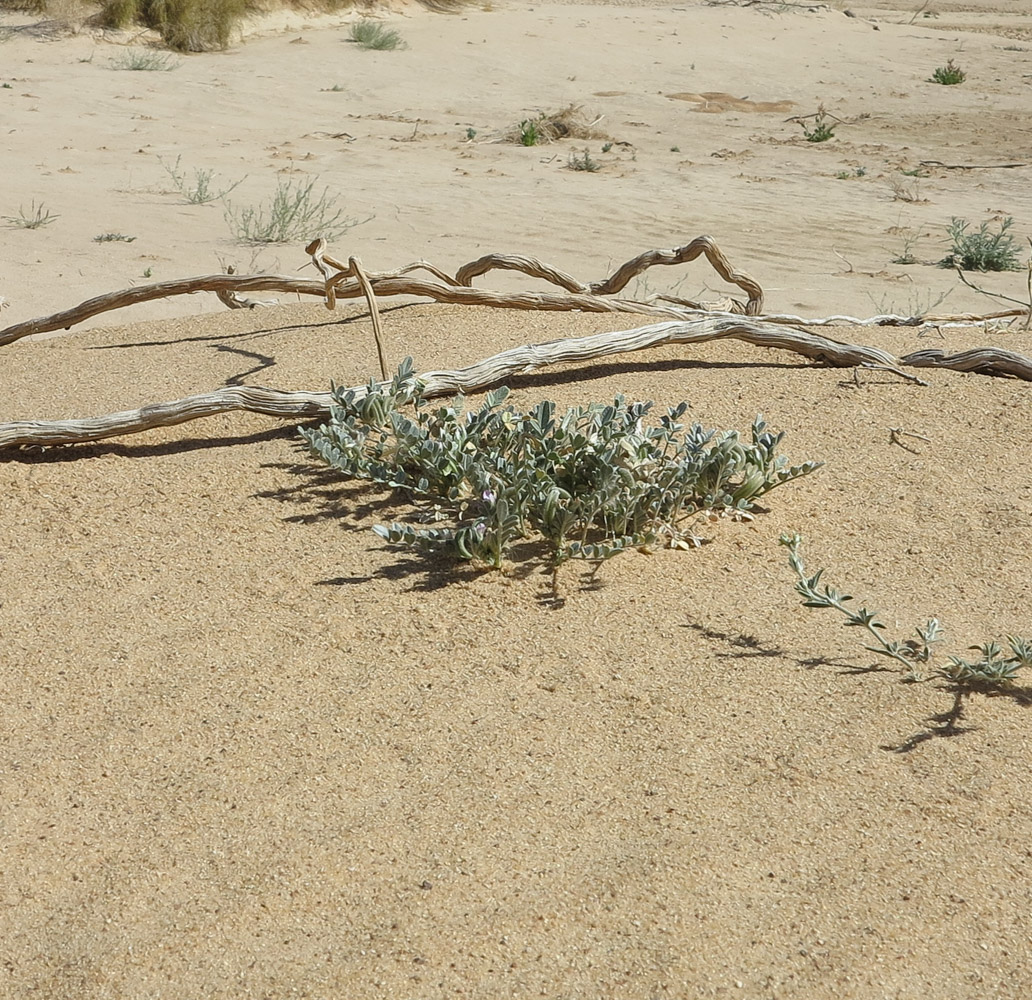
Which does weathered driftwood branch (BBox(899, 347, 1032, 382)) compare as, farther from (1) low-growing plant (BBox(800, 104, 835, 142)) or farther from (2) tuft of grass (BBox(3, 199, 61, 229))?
(1) low-growing plant (BBox(800, 104, 835, 142))

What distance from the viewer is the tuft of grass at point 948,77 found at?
13.4 m

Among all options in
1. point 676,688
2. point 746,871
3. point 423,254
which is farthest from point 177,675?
point 423,254

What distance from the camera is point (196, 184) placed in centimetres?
858

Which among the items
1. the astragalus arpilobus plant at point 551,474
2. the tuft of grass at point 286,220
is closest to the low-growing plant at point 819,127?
the tuft of grass at point 286,220

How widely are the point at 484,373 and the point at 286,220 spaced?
446 cm

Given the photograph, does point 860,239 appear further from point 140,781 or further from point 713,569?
point 140,781

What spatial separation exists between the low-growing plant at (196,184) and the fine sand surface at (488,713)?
3944 mm

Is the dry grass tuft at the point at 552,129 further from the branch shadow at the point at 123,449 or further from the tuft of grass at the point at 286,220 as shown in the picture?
the branch shadow at the point at 123,449

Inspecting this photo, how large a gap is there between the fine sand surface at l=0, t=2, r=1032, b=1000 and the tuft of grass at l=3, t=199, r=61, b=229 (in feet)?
10.2

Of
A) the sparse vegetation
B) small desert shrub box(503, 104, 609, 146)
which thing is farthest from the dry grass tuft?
the sparse vegetation

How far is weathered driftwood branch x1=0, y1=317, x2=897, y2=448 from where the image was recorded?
299 centimetres

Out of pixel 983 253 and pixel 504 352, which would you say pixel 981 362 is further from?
pixel 983 253

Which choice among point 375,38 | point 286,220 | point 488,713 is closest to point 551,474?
point 488,713

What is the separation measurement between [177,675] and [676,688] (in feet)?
2.96
